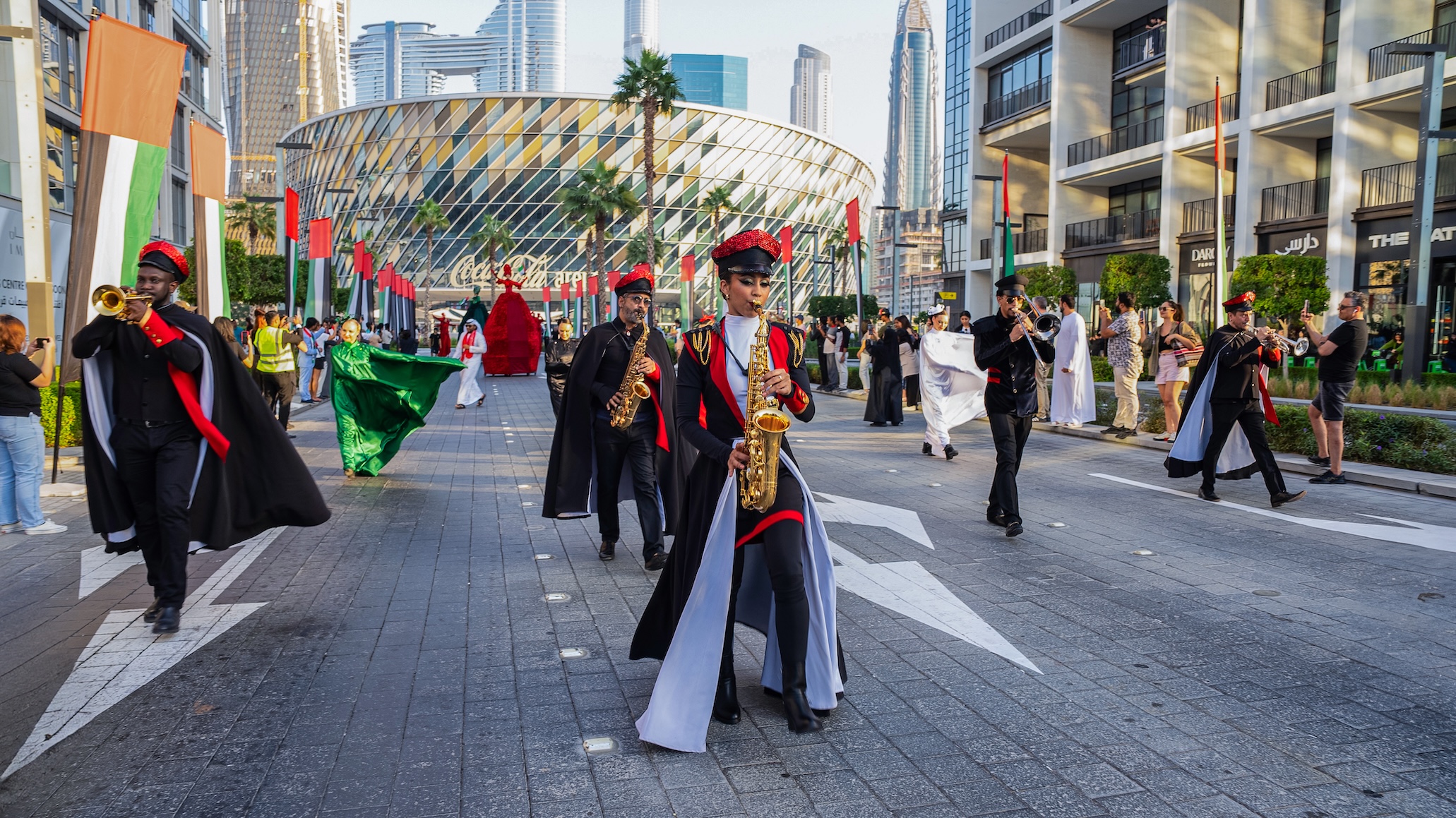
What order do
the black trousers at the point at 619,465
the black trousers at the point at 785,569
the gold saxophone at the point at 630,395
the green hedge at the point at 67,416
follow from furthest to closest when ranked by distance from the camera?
1. the green hedge at the point at 67,416
2. the black trousers at the point at 619,465
3. the gold saxophone at the point at 630,395
4. the black trousers at the point at 785,569

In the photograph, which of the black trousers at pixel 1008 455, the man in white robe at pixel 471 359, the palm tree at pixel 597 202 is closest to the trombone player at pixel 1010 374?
the black trousers at pixel 1008 455

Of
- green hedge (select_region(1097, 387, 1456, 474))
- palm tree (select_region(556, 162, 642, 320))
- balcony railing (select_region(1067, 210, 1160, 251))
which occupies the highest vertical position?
palm tree (select_region(556, 162, 642, 320))

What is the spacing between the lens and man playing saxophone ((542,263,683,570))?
6.79m

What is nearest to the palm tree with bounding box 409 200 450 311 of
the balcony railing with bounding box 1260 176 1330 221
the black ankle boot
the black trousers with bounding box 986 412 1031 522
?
the balcony railing with bounding box 1260 176 1330 221

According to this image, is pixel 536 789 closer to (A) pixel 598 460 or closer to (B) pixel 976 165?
(A) pixel 598 460

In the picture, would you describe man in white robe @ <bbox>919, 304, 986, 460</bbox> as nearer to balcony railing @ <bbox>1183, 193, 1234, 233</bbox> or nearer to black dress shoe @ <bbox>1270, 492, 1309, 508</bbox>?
black dress shoe @ <bbox>1270, 492, 1309, 508</bbox>

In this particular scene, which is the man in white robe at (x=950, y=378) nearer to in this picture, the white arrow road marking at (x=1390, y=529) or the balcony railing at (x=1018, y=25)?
the white arrow road marking at (x=1390, y=529)

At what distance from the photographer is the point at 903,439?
590 inches

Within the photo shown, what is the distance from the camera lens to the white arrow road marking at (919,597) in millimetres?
5030

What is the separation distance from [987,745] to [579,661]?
189cm

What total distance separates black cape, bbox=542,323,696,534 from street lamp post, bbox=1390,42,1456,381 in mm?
15121

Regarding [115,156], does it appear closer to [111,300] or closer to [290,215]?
[111,300]

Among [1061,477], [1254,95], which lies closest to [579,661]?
[1061,477]

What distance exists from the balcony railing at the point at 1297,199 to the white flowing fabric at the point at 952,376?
19615 millimetres
